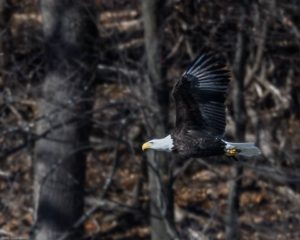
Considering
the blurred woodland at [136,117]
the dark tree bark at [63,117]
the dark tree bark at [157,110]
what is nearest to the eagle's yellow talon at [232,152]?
the blurred woodland at [136,117]

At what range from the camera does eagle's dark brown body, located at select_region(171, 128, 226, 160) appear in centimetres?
717

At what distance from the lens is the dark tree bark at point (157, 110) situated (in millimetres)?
10922

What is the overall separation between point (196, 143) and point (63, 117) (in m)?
5.10

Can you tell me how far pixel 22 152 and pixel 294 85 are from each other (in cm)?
390

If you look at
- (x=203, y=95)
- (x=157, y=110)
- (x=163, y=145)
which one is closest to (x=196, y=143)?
(x=163, y=145)

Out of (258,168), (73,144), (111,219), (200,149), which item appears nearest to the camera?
(200,149)

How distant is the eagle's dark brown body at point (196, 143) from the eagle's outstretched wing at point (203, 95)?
70 mm

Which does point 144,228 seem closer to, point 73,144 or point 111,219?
point 111,219

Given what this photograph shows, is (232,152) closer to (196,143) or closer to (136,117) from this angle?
(196,143)

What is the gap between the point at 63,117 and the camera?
39.8 feet

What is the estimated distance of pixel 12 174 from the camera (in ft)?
→ 44.4

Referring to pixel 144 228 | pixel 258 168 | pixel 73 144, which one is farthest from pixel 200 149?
pixel 144 228

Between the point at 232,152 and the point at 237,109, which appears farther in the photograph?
the point at 237,109

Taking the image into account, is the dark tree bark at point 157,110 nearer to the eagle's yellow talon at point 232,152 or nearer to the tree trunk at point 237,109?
the tree trunk at point 237,109
